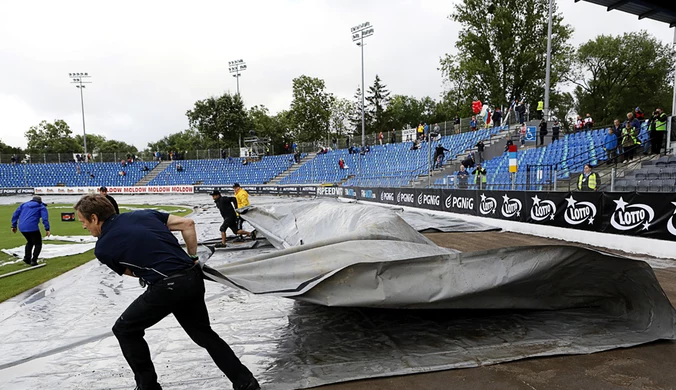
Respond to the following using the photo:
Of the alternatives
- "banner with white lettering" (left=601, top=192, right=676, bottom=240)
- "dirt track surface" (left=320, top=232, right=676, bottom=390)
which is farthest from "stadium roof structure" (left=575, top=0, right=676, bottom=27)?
"dirt track surface" (left=320, top=232, right=676, bottom=390)

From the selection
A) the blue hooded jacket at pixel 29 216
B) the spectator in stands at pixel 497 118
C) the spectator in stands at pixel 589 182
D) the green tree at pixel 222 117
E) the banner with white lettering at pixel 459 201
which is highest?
the green tree at pixel 222 117

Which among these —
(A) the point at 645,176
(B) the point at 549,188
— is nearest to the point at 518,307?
(B) the point at 549,188

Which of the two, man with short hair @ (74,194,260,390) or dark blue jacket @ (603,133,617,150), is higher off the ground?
dark blue jacket @ (603,133,617,150)

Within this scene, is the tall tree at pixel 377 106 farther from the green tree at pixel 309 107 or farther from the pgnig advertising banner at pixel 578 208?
the pgnig advertising banner at pixel 578 208

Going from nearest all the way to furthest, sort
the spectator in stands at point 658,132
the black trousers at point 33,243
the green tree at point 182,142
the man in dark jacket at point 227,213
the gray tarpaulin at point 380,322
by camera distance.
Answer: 1. the gray tarpaulin at point 380,322
2. the black trousers at point 33,243
3. the man in dark jacket at point 227,213
4. the spectator in stands at point 658,132
5. the green tree at point 182,142

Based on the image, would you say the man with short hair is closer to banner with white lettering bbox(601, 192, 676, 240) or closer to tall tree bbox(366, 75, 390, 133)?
banner with white lettering bbox(601, 192, 676, 240)

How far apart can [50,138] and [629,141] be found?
96803 millimetres

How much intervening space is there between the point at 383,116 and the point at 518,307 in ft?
233

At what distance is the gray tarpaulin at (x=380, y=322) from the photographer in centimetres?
358

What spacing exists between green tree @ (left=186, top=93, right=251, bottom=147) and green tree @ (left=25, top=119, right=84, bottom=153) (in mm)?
40816

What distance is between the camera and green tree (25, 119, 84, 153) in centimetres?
7956

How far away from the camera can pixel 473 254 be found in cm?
383

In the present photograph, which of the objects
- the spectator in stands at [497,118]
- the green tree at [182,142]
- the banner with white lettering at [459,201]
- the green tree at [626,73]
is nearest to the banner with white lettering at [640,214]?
the banner with white lettering at [459,201]

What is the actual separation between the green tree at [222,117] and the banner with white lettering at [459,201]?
152 feet
